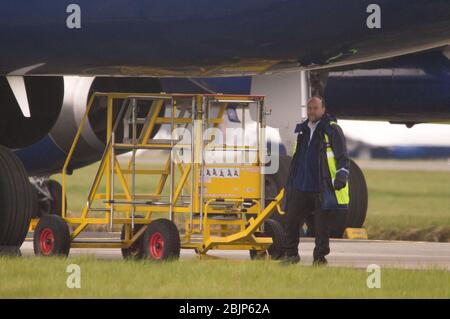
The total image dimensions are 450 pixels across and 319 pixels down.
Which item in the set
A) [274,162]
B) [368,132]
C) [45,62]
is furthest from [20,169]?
[368,132]

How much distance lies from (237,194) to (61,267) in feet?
8.62

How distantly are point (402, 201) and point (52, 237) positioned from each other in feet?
81.4

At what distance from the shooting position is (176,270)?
39.7 feet

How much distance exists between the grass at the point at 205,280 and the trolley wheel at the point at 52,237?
799 mm

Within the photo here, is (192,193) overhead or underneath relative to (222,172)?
underneath

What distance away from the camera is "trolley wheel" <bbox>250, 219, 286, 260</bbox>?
14.3 m

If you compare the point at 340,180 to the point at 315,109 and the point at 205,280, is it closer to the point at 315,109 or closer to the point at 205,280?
the point at 315,109

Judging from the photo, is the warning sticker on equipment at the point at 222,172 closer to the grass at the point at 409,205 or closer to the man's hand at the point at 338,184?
the man's hand at the point at 338,184

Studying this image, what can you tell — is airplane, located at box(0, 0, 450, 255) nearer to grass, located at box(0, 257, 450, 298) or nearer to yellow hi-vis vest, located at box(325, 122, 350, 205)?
yellow hi-vis vest, located at box(325, 122, 350, 205)

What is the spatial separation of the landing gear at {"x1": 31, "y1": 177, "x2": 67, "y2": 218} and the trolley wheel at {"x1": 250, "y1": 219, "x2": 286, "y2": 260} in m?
7.99

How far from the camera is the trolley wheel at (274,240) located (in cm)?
1429

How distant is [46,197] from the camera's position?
22141mm

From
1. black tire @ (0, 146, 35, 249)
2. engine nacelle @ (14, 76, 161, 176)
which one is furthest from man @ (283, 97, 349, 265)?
engine nacelle @ (14, 76, 161, 176)

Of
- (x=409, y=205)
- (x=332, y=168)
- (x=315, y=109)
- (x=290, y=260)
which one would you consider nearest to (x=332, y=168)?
(x=332, y=168)
